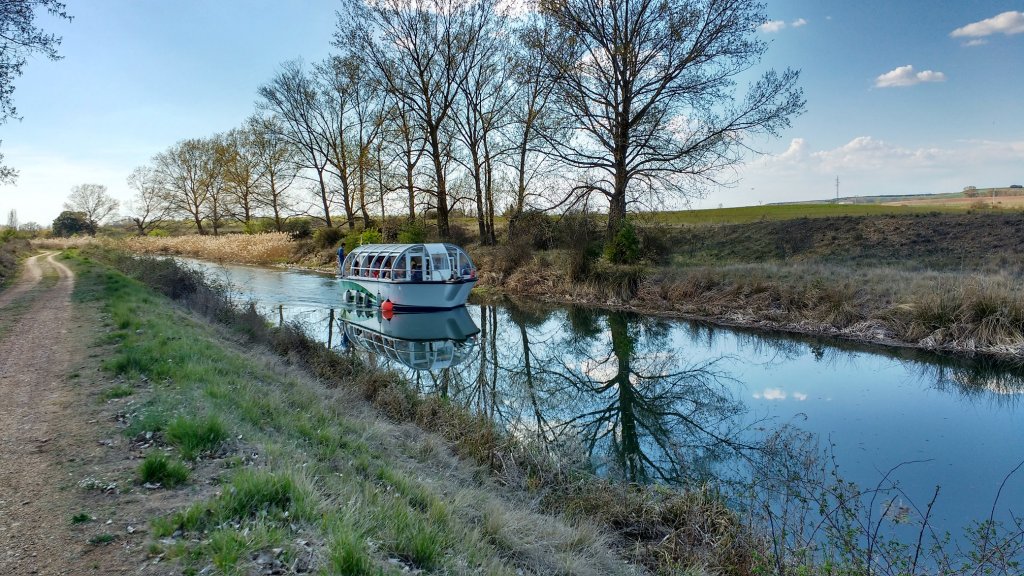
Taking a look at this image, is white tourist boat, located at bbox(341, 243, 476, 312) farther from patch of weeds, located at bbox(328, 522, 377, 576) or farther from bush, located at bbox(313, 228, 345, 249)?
bush, located at bbox(313, 228, 345, 249)

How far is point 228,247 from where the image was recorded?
→ 151 feet

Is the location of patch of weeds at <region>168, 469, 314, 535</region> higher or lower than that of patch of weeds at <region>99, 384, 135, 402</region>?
lower

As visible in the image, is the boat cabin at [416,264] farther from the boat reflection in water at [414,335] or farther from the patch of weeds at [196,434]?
the patch of weeds at [196,434]

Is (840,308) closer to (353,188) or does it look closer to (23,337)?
(23,337)

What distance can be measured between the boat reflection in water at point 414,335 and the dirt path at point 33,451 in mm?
6113

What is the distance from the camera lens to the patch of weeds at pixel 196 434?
4.90 meters

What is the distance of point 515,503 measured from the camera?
5695 millimetres

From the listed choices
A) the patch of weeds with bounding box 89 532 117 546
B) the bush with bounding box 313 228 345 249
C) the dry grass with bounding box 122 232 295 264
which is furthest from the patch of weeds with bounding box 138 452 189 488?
the dry grass with bounding box 122 232 295 264

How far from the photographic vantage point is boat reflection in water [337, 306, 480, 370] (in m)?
13.8

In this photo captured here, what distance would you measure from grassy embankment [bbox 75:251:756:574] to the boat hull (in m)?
9.99

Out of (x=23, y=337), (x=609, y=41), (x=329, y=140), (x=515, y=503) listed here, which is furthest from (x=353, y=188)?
(x=515, y=503)

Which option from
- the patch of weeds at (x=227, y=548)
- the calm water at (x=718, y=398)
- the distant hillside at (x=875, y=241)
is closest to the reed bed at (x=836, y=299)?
the calm water at (x=718, y=398)

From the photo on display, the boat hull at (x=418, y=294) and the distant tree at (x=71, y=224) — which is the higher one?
the distant tree at (x=71, y=224)

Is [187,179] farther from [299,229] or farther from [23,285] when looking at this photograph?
[23,285]
